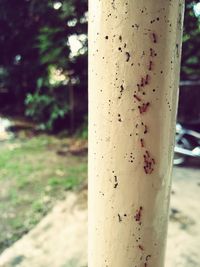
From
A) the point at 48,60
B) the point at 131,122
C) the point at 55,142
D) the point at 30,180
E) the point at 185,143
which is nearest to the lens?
the point at 131,122

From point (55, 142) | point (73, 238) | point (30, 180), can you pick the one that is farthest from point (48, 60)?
point (73, 238)

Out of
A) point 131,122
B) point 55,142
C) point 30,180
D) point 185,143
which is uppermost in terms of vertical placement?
point 131,122

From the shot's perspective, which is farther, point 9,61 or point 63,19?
point 9,61

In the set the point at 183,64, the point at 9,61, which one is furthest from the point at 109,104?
the point at 9,61

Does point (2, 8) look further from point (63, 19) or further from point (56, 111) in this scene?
point (56, 111)

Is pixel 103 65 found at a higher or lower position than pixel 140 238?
higher

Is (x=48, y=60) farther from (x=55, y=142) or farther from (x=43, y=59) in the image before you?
(x=55, y=142)

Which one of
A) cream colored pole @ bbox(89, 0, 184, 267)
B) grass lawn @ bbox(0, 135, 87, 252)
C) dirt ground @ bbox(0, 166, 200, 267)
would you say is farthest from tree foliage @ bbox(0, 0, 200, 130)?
cream colored pole @ bbox(89, 0, 184, 267)
